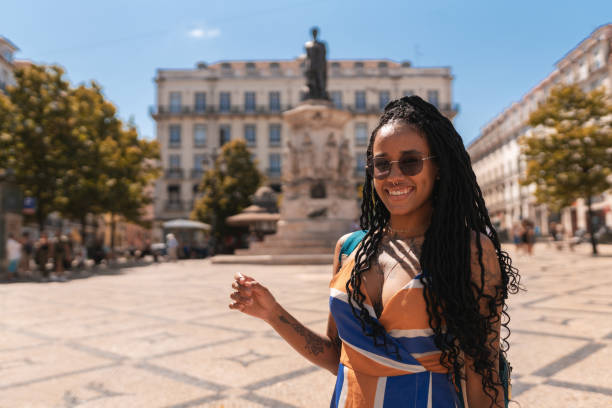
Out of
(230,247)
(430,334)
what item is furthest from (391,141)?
(230,247)

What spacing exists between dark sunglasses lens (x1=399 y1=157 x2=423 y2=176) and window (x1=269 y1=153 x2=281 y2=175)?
52630mm

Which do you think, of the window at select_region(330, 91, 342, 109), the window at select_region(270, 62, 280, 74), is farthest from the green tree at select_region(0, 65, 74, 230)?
the window at select_region(330, 91, 342, 109)

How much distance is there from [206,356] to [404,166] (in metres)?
3.31

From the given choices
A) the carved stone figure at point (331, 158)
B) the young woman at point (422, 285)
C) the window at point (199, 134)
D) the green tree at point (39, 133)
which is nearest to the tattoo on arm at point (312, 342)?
the young woman at point (422, 285)

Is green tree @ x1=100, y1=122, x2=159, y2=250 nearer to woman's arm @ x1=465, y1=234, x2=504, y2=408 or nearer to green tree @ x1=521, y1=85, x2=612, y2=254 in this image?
green tree @ x1=521, y1=85, x2=612, y2=254

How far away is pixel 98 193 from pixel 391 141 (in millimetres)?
20959

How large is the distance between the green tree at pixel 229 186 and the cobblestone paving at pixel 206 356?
95.4 ft

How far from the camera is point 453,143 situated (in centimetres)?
140

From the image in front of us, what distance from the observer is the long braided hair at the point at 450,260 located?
127cm

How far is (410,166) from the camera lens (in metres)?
1.38

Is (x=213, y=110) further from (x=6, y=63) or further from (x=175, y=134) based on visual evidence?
(x=6, y=63)

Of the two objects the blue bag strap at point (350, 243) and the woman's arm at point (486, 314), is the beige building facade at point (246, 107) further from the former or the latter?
the woman's arm at point (486, 314)

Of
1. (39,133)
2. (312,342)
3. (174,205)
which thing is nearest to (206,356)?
(312,342)

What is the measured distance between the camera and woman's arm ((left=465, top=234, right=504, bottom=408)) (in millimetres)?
1279
